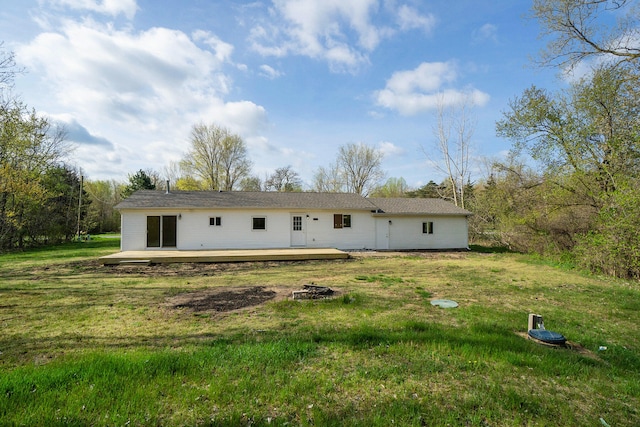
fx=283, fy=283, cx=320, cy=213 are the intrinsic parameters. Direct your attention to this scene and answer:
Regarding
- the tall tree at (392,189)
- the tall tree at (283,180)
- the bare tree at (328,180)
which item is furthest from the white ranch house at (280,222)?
the tall tree at (283,180)

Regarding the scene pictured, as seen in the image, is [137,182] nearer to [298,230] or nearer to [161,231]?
[161,231]

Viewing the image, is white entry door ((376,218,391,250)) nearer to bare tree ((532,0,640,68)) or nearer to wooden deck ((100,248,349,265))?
wooden deck ((100,248,349,265))

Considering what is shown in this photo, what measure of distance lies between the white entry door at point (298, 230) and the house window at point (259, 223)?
149cm

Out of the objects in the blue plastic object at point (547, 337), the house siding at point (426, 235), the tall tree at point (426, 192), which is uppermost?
the tall tree at point (426, 192)

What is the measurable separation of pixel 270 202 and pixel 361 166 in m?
21.0

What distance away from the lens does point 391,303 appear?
230 inches

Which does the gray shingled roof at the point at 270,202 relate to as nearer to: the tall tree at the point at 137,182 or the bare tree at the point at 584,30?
the bare tree at the point at 584,30

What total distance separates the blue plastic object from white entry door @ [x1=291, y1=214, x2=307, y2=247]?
11928 mm

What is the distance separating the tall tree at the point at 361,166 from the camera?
34062 millimetres

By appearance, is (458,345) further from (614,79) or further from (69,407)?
(614,79)

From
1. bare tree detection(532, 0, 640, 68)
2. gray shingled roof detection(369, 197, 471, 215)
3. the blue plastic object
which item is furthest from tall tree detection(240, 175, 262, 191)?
the blue plastic object

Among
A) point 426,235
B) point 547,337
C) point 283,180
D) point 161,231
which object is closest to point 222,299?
point 547,337

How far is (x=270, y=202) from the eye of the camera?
15.6 meters

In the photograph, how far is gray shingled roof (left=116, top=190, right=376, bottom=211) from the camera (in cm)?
1431
